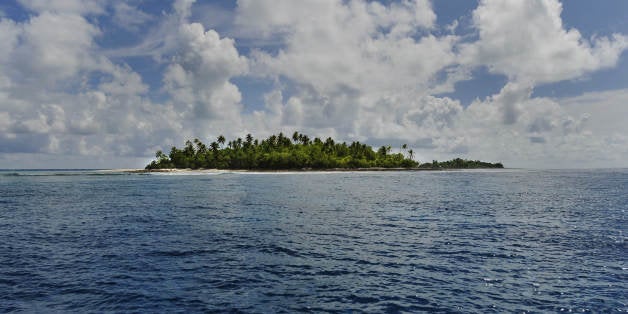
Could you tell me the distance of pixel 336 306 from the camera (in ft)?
54.6

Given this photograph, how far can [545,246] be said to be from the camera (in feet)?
93.5

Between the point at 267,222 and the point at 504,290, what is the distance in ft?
84.9

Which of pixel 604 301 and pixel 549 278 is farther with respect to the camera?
pixel 549 278

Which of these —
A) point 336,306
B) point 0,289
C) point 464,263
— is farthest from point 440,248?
point 0,289

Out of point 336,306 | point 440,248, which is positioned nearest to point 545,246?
point 440,248

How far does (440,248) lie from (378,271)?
809cm

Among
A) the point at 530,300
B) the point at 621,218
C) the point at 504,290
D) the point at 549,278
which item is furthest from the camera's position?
the point at 621,218

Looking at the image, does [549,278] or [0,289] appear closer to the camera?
[0,289]

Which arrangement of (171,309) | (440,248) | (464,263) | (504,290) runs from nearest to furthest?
(171,309), (504,290), (464,263), (440,248)

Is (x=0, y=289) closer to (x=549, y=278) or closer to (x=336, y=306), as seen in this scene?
(x=336, y=306)

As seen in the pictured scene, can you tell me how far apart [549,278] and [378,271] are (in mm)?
9313

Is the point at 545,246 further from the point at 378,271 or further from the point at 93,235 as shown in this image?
the point at 93,235

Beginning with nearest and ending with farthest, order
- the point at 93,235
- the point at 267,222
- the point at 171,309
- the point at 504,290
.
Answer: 1. the point at 171,309
2. the point at 504,290
3. the point at 93,235
4. the point at 267,222

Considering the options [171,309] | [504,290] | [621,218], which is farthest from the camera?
[621,218]
